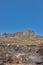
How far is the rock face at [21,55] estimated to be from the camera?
10688 millimetres

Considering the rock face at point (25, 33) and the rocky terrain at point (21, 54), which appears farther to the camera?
the rock face at point (25, 33)

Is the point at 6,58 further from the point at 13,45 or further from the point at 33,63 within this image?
the point at 13,45

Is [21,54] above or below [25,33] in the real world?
below

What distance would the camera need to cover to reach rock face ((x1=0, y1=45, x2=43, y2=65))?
35.1 ft

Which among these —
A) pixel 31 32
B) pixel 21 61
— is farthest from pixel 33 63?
pixel 31 32

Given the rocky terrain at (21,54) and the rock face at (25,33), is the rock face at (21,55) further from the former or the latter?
the rock face at (25,33)

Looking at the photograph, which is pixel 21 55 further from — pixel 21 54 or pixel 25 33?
pixel 25 33

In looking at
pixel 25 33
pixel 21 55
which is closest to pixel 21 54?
pixel 21 55

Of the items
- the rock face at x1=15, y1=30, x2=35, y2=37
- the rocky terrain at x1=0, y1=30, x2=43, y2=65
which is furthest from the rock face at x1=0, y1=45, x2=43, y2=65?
the rock face at x1=15, y1=30, x2=35, y2=37

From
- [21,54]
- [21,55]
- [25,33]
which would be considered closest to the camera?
[21,55]

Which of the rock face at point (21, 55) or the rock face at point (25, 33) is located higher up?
the rock face at point (25, 33)

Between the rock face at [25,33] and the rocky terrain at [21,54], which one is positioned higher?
the rock face at [25,33]

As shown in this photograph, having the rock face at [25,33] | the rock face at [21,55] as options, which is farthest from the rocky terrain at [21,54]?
the rock face at [25,33]

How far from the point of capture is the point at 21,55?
36.7 feet
